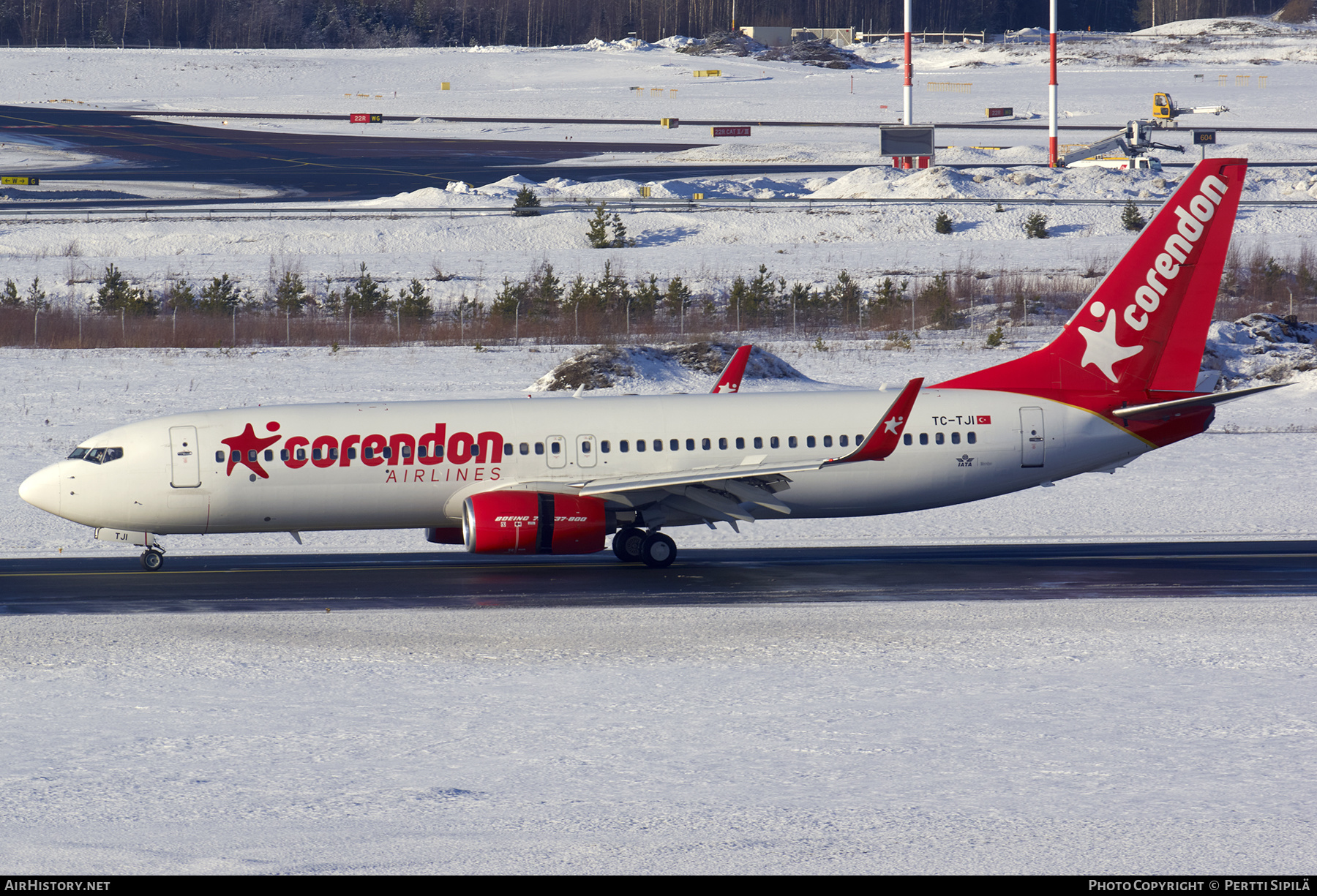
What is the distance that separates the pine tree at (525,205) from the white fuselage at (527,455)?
170 ft

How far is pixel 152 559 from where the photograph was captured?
3072cm

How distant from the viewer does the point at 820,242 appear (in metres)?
79.2

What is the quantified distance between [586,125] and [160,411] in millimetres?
87247

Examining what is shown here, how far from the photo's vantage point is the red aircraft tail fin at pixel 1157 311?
3219cm

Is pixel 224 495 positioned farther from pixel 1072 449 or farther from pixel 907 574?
pixel 1072 449

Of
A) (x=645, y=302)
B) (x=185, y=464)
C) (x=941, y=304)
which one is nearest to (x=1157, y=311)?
(x=185, y=464)

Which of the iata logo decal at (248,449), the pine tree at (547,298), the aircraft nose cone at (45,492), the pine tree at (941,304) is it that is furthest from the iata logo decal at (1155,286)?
the pine tree at (547,298)

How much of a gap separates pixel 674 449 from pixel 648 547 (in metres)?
2.13

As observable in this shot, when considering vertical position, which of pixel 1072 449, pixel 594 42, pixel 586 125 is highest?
pixel 594 42

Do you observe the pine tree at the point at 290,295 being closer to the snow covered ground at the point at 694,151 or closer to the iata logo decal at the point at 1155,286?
the snow covered ground at the point at 694,151

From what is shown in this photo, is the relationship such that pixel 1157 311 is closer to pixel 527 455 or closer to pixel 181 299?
pixel 527 455

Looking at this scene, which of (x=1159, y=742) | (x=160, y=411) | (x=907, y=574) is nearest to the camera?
(x=1159, y=742)

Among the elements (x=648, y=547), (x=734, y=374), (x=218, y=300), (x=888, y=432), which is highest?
(x=218, y=300)
